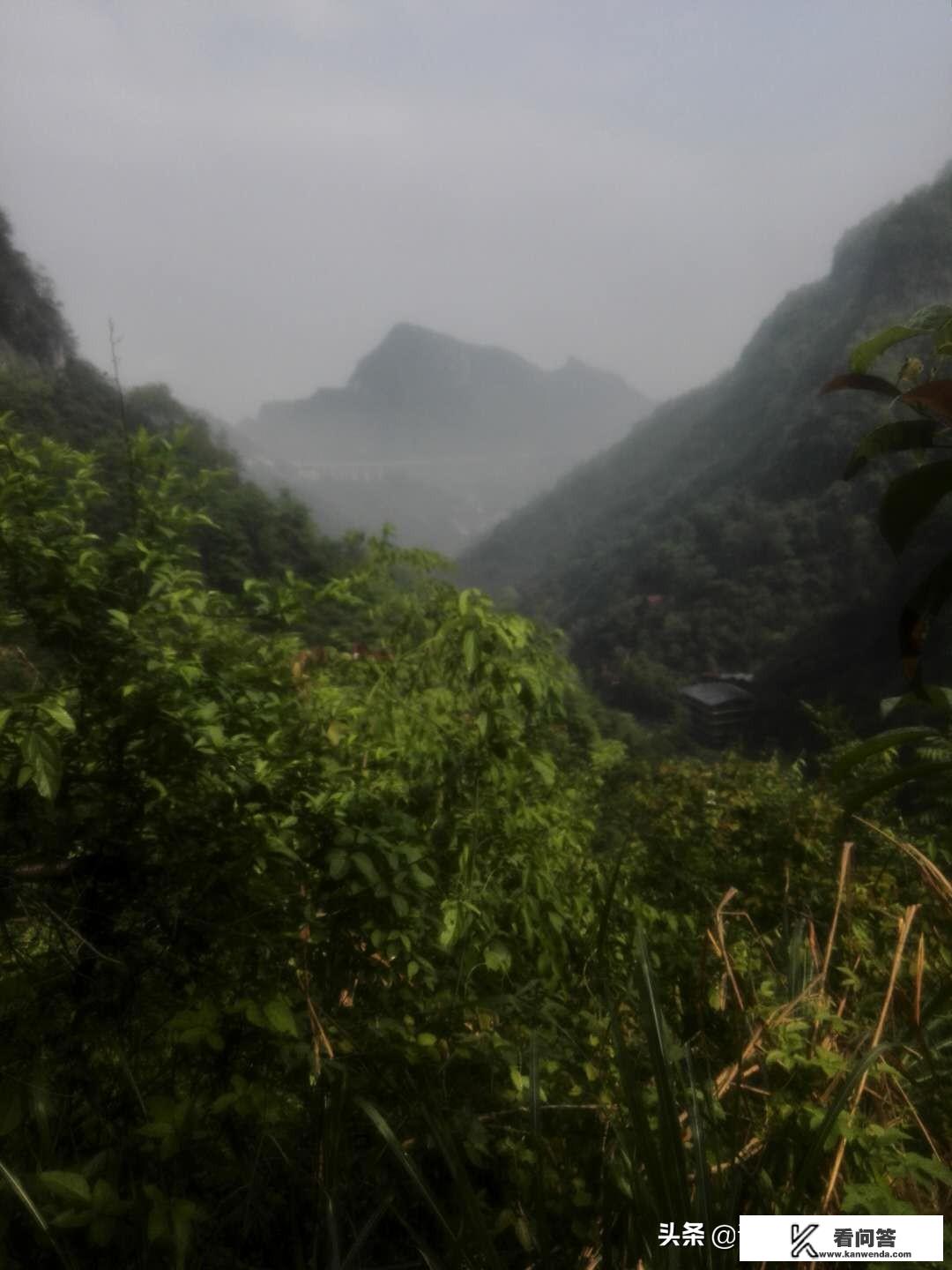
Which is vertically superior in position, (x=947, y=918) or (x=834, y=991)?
(x=947, y=918)

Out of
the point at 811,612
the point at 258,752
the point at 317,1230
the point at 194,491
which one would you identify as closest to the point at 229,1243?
the point at 317,1230

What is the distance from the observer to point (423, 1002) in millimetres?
1495

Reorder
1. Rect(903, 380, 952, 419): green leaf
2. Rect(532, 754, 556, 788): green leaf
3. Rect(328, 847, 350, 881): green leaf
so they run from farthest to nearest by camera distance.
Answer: Rect(532, 754, 556, 788): green leaf, Rect(328, 847, 350, 881): green leaf, Rect(903, 380, 952, 419): green leaf

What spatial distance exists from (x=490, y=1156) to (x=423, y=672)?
5.40 feet

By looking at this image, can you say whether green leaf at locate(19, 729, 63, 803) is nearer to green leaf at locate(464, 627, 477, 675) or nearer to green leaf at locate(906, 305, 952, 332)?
green leaf at locate(464, 627, 477, 675)

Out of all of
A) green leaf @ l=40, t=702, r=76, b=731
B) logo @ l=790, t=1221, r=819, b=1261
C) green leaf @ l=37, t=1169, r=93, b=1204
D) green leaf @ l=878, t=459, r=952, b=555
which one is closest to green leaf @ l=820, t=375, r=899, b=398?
green leaf @ l=878, t=459, r=952, b=555

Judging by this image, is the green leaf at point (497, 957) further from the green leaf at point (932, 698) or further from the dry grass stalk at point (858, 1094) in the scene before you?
the green leaf at point (932, 698)

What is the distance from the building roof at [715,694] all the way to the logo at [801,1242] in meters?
47.1

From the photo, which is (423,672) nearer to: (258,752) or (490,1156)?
(258,752)

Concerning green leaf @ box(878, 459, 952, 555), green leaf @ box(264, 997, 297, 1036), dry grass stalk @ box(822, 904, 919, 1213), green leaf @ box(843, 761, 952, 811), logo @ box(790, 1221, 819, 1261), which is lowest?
logo @ box(790, 1221, 819, 1261)

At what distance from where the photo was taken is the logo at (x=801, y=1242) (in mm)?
926

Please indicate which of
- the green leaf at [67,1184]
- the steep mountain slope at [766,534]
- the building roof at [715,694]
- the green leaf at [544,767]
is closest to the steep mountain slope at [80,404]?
the green leaf at [544,767]

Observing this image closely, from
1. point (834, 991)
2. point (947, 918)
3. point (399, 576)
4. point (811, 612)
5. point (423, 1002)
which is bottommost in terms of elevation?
point (811, 612)

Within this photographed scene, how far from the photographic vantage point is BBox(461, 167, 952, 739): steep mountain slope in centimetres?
5166
